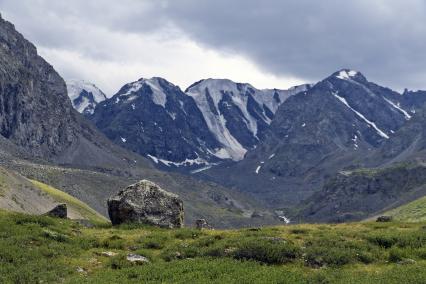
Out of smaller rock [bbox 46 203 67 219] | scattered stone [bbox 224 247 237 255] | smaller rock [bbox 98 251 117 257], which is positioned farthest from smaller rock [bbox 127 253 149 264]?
smaller rock [bbox 46 203 67 219]

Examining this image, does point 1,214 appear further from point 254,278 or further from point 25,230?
point 254,278

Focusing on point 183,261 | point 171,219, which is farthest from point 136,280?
point 171,219

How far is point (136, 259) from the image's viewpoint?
25.8 meters

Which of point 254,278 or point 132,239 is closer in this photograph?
point 254,278

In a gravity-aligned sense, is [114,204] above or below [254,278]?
above

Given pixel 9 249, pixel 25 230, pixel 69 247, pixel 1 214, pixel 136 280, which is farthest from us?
pixel 1 214

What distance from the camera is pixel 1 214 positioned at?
116 ft

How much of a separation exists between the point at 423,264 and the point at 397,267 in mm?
1597

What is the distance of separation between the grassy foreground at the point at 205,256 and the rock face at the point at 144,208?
7.78 metres

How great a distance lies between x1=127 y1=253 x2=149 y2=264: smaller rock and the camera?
2551cm

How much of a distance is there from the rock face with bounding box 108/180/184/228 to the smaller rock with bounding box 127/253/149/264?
594 inches

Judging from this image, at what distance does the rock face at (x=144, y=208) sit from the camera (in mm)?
42125

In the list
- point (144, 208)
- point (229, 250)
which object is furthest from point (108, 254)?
point (144, 208)

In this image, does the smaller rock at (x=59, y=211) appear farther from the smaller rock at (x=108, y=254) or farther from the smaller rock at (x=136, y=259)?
the smaller rock at (x=136, y=259)
